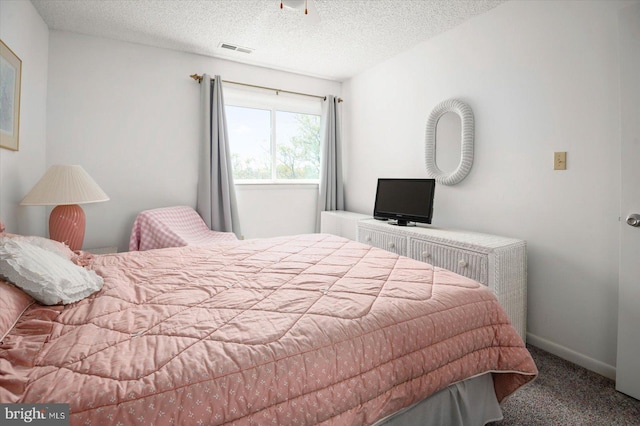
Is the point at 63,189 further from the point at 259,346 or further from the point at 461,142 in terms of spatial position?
the point at 461,142

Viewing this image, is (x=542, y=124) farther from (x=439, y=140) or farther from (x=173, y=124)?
(x=173, y=124)

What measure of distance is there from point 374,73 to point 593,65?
2.24m

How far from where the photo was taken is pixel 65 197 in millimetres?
2301

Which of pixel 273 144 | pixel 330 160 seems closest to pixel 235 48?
pixel 273 144

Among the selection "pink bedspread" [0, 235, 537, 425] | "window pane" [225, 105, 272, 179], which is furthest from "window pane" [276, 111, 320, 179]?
"pink bedspread" [0, 235, 537, 425]

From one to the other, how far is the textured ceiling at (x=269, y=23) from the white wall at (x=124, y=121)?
0.15 metres

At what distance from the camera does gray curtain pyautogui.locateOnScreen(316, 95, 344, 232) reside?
4188mm


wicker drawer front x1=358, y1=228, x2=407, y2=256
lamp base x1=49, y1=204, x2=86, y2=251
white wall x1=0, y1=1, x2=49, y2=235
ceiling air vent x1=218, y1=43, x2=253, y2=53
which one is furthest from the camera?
ceiling air vent x1=218, y1=43, x2=253, y2=53

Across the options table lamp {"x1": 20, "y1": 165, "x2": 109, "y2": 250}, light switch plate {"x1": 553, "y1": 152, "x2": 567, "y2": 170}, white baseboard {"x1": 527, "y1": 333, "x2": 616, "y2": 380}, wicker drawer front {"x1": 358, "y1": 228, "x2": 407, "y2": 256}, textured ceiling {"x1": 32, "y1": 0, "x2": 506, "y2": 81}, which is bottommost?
white baseboard {"x1": 527, "y1": 333, "x2": 616, "y2": 380}

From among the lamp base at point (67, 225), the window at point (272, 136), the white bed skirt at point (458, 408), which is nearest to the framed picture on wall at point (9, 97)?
the lamp base at point (67, 225)

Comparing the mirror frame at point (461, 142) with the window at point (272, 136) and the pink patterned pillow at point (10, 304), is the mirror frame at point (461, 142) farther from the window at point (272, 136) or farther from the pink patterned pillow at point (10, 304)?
the pink patterned pillow at point (10, 304)

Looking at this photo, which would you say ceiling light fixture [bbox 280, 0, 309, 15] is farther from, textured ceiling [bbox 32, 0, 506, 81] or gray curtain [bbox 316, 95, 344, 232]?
gray curtain [bbox 316, 95, 344, 232]

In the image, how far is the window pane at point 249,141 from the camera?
12.6ft

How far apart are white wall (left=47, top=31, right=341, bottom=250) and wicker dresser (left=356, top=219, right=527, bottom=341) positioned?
8.24 ft
